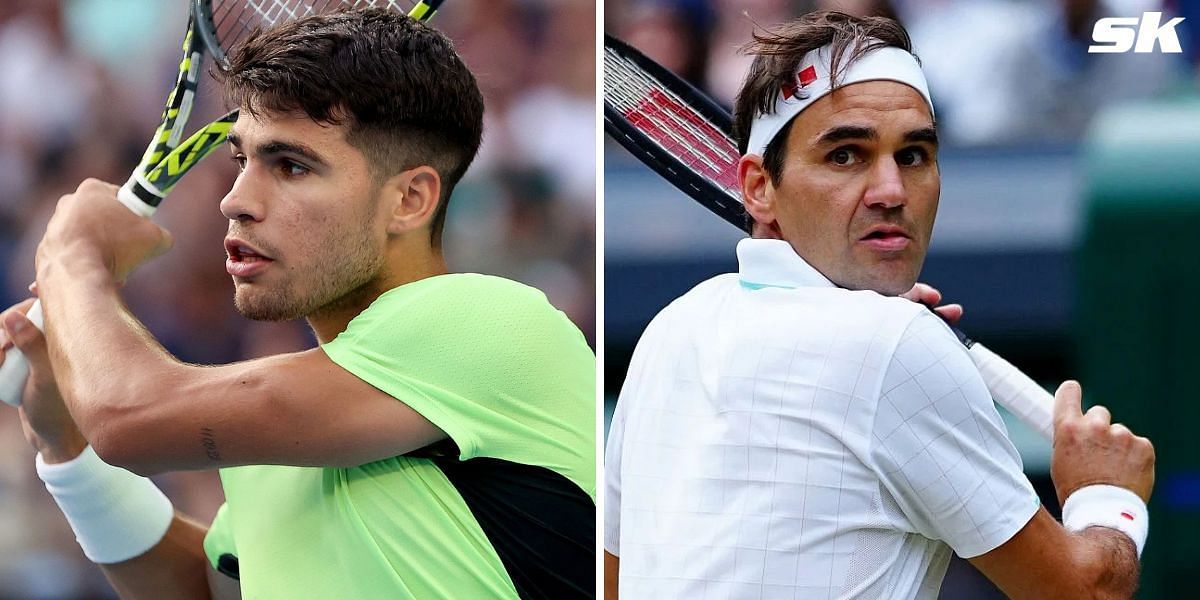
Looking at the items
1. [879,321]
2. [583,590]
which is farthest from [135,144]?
[879,321]

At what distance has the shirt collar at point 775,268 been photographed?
8.40 ft

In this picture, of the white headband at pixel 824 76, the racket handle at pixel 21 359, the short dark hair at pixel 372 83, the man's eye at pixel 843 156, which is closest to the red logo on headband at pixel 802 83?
the white headband at pixel 824 76

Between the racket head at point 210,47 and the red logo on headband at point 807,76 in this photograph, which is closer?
the red logo on headband at point 807,76

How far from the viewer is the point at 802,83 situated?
8.95ft

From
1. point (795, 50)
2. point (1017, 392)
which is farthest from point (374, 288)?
point (1017, 392)

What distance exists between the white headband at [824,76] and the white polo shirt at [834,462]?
414 millimetres

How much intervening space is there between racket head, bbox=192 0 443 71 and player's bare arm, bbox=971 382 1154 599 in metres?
1.74

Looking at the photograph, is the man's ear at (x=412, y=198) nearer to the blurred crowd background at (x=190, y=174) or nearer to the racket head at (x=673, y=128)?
the racket head at (x=673, y=128)

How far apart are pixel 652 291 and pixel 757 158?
1.74 feet

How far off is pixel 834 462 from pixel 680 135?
3.41 feet

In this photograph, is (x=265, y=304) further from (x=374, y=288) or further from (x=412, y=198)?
(x=412, y=198)

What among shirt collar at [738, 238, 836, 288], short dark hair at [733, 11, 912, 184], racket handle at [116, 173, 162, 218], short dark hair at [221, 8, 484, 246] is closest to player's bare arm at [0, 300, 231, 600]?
racket handle at [116, 173, 162, 218]

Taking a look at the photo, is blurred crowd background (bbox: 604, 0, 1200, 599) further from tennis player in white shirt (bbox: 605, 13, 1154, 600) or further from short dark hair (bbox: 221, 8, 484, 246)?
short dark hair (bbox: 221, 8, 484, 246)

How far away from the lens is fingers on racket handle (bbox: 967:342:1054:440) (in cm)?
283
